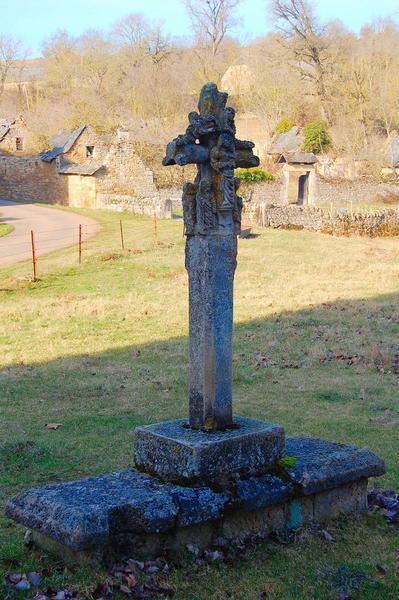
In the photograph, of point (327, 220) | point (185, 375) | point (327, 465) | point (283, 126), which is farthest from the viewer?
point (283, 126)

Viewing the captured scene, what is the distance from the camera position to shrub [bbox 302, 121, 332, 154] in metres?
57.3

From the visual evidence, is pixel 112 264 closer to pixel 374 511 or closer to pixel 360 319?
pixel 360 319

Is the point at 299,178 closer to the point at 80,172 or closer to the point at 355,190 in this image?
the point at 355,190

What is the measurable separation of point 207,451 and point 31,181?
47929 mm

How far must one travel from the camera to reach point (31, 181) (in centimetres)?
5088

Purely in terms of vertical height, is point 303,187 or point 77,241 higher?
point 303,187

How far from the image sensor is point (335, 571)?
496 cm

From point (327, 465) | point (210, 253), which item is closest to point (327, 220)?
point (327, 465)

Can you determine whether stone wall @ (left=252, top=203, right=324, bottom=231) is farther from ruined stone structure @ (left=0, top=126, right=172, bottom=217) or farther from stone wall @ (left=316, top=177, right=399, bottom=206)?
stone wall @ (left=316, top=177, right=399, bottom=206)

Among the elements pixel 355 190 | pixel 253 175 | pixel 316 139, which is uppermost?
pixel 316 139

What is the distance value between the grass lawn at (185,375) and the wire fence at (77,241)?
2.06ft

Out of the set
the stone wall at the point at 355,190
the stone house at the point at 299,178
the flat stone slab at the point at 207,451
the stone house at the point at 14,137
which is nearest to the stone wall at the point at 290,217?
the stone house at the point at 299,178

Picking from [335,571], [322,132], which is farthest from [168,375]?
[322,132]

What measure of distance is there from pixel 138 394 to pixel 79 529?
6174 millimetres
